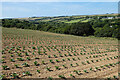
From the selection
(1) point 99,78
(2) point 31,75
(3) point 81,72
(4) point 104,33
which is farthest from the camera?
(4) point 104,33

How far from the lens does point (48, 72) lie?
32.9 feet

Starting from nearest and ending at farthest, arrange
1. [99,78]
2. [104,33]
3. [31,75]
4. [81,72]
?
1. [31,75]
2. [99,78]
3. [81,72]
4. [104,33]

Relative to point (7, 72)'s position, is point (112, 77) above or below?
below

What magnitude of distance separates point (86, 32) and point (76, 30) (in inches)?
249

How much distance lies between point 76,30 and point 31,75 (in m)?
68.4

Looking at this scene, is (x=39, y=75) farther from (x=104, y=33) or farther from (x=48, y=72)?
(x=104, y=33)

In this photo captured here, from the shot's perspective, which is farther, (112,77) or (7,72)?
(112,77)

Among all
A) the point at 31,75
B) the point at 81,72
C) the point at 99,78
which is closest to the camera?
the point at 31,75

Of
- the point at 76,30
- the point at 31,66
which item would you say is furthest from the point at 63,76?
the point at 76,30

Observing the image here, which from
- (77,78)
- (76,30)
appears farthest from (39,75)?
(76,30)

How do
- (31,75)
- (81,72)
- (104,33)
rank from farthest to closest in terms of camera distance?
(104,33) → (81,72) → (31,75)

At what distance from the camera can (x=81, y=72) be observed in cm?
1062

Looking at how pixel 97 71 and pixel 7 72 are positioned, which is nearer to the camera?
pixel 7 72

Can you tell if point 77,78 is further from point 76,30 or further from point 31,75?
point 76,30
